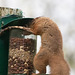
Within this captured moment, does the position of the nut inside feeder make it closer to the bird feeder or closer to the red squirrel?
the bird feeder

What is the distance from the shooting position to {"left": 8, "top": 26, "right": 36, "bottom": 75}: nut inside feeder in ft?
9.87

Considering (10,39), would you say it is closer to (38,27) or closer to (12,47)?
(12,47)

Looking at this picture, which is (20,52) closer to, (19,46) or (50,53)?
(19,46)

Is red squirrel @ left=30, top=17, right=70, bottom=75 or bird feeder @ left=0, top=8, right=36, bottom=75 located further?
bird feeder @ left=0, top=8, right=36, bottom=75

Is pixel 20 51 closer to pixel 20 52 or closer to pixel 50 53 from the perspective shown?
pixel 20 52

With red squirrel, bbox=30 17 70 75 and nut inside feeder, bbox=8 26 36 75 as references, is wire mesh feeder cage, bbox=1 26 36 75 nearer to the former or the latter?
nut inside feeder, bbox=8 26 36 75

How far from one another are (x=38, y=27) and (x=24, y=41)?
0.64 ft

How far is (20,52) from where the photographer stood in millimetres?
3016

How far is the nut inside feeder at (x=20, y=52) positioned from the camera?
301 cm

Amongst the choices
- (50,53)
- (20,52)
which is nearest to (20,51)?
(20,52)

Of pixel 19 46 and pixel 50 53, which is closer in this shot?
pixel 50 53

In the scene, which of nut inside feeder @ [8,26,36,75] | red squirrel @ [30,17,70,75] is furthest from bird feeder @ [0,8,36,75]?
red squirrel @ [30,17,70,75]

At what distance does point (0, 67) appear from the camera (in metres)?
3.20

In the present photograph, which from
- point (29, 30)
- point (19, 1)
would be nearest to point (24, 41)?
point (29, 30)
